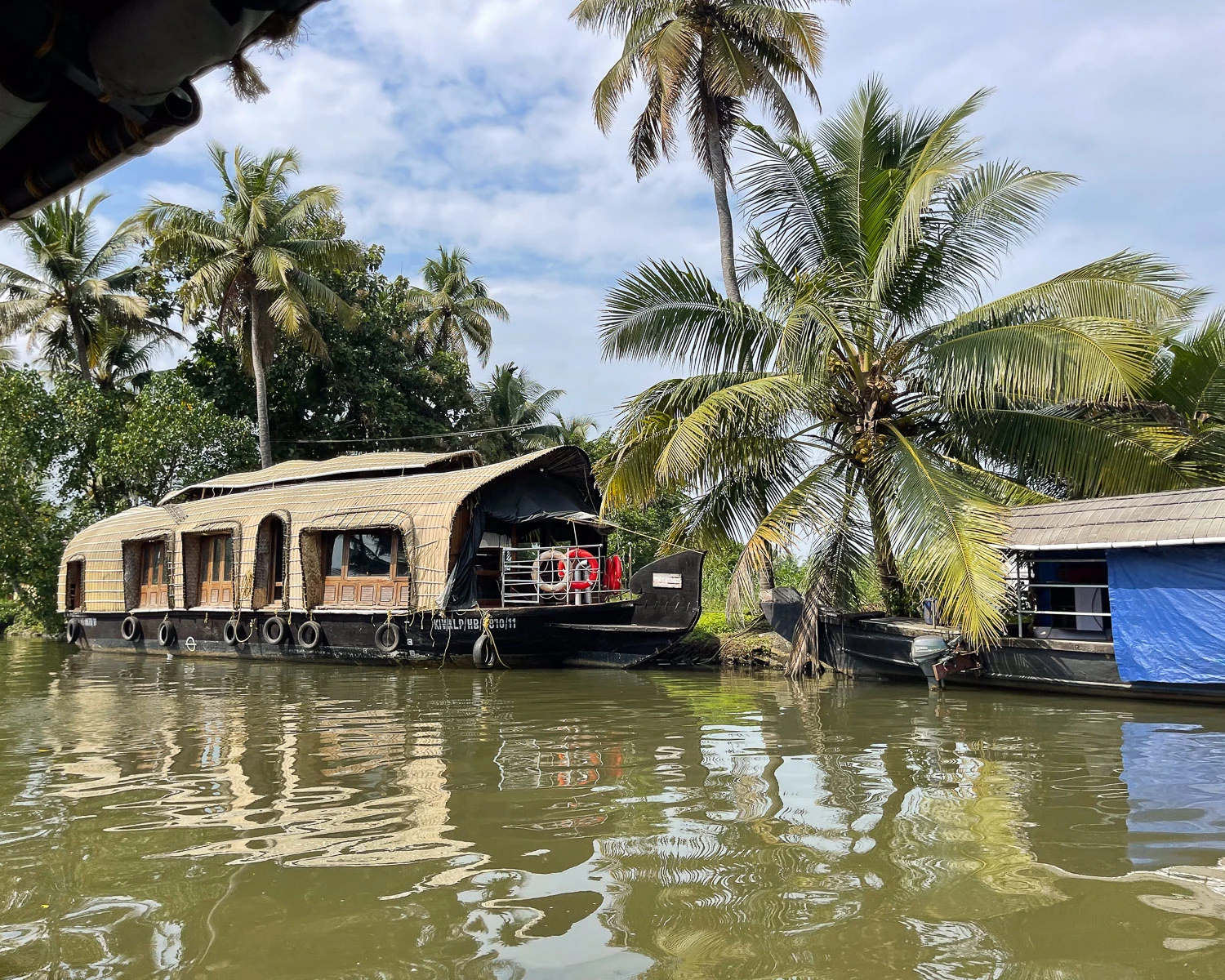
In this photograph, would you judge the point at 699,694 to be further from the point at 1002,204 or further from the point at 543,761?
the point at 1002,204

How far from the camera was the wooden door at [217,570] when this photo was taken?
15680mm

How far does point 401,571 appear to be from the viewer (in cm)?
1374

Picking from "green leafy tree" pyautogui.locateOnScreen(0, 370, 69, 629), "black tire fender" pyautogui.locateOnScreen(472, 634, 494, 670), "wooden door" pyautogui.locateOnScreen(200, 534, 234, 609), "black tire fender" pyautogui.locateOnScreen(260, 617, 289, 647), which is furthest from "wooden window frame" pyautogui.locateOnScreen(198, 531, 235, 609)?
"green leafy tree" pyautogui.locateOnScreen(0, 370, 69, 629)

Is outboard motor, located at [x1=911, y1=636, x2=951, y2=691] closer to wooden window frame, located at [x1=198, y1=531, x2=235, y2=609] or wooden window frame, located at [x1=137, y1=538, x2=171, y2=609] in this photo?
wooden window frame, located at [x1=198, y1=531, x2=235, y2=609]

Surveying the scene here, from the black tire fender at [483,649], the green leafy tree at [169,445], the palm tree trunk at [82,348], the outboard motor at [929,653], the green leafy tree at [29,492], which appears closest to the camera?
the outboard motor at [929,653]

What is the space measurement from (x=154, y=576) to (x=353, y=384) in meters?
8.35

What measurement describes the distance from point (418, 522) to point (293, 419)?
13621 mm

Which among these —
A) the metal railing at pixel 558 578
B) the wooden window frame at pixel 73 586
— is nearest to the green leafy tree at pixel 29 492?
the wooden window frame at pixel 73 586

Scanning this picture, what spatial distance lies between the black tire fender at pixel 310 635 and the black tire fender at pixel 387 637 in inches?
45.5

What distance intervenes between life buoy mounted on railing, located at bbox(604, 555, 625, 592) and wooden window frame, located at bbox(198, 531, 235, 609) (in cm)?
607

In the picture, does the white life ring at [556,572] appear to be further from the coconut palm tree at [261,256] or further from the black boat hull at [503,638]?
the coconut palm tree at [261,256]

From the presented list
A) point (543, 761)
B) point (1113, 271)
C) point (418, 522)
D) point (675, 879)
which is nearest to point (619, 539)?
point (418, 522)

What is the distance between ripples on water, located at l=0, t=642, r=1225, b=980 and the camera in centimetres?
321

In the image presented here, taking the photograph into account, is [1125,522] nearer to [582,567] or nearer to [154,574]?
[582,567]
